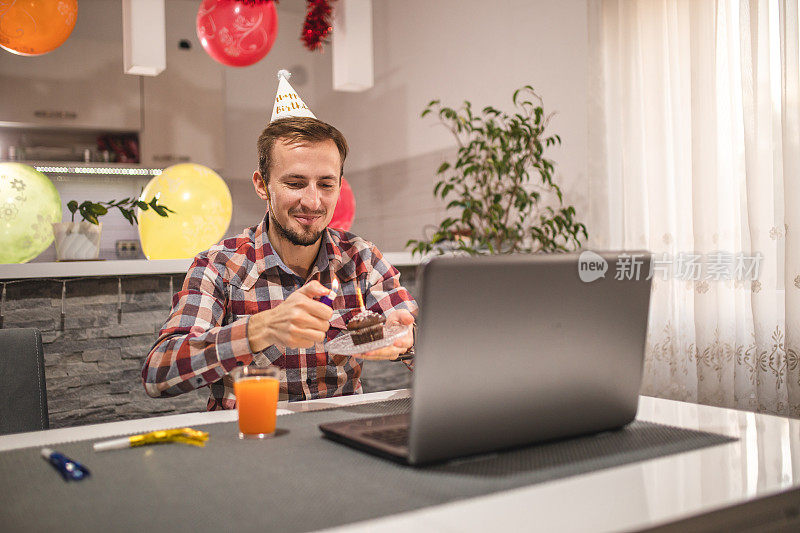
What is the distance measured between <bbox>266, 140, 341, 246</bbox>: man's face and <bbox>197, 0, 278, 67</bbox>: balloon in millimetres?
1416

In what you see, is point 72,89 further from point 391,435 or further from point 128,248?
point 391,435

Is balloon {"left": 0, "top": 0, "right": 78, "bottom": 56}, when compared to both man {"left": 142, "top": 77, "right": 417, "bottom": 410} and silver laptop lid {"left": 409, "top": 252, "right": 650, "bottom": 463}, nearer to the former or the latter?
man {"left": 142, "top": 77, "right": 417, "bottom": 410}

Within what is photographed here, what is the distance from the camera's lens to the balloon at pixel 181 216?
239cm

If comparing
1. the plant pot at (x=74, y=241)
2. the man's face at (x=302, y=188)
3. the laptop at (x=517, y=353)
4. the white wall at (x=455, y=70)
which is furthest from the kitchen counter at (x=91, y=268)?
the white wall at (x=455, y=70)

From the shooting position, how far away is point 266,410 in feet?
3.35

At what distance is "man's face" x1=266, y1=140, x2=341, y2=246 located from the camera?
5.25ft

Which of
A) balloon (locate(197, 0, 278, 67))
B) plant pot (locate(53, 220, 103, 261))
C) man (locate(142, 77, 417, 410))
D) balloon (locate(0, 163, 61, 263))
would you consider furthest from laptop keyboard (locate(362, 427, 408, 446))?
balloon (locate(197, 0, 278, 67))

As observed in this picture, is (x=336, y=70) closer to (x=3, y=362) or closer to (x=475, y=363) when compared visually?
(x=3, y=362)

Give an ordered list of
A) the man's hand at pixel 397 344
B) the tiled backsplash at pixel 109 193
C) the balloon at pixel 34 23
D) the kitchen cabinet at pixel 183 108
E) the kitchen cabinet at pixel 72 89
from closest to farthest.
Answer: the man's hand at pixel 397 344
the balloon at pixel 34 23
the kitchen cabinet at pixel 72 89
the kitchen cabinet at pixel 183 108
the tiled backsplash at pixel 109 193

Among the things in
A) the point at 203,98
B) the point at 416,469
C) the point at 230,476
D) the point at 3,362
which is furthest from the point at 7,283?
the point at 203,98

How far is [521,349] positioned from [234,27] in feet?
7.96

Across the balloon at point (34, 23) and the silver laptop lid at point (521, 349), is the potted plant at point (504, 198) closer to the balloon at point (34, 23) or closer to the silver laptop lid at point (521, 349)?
the balloon at point (34, 23)

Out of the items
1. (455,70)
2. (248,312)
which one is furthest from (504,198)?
(248,312)

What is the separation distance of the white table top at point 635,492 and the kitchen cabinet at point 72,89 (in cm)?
381
